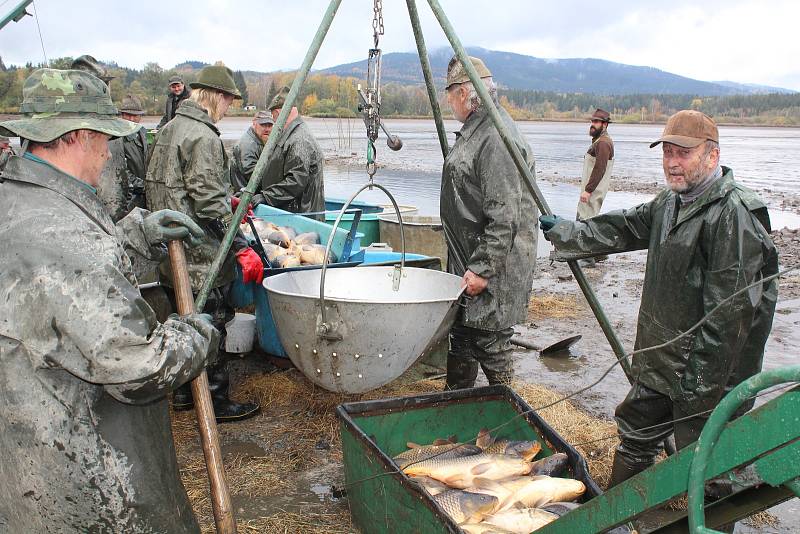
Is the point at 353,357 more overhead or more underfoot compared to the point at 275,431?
more overhead

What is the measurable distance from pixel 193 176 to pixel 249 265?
74 centimetres

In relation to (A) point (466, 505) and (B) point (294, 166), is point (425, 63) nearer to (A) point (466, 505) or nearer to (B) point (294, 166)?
(A) point (466, 505)

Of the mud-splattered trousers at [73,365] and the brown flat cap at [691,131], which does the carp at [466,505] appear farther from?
the brown flat cap at [691,131]

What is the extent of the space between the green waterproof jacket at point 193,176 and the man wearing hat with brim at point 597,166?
23.7 feet

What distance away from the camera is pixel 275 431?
518 cm

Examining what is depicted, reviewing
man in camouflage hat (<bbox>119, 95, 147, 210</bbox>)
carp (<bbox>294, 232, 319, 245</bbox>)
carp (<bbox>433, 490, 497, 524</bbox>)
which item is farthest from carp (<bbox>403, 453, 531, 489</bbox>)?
man in camouflage hat (<bbox>119, 95, 147, 210</bbox>)

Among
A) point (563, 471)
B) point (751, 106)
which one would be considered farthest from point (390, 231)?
point (751, 106)

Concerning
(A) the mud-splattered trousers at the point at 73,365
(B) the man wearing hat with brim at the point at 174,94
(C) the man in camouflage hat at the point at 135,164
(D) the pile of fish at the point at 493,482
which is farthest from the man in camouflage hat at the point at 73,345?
(B) the man wearing hat with brim at the point at 174,94

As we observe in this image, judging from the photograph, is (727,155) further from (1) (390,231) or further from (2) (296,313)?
(2) (296,313)

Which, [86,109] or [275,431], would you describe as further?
[275,431]

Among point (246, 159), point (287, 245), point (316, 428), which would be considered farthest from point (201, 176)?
point (246, 159)

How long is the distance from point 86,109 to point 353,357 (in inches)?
84.0

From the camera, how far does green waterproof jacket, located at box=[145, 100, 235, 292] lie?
488cm

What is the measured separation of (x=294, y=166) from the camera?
26.2 feet
